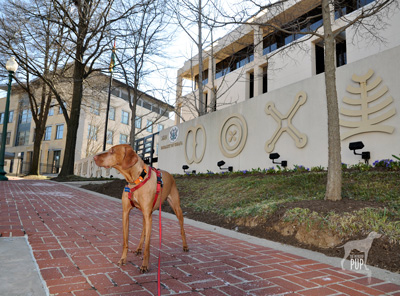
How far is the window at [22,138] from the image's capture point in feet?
149

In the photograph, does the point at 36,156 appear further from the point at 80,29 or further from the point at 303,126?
the point at 303,126

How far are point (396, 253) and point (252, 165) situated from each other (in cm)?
707

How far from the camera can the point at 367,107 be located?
7109 millimetres

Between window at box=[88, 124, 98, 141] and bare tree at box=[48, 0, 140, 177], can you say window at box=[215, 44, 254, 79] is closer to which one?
bare tree at box=[48, 0, 140, 177]

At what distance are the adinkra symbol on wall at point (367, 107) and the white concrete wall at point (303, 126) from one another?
0.06 metres

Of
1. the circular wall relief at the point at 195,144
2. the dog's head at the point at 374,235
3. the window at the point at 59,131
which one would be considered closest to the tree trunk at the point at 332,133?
the dog's head at the point at 374,235

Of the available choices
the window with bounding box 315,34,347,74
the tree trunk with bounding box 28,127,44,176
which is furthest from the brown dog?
the tree trunk with bounding box 28,127,44,176

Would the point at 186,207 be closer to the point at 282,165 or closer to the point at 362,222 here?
the point at 282,165

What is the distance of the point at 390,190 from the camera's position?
5.08 metres

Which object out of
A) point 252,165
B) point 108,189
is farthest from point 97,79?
point 252,165

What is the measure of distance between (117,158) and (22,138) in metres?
52.0

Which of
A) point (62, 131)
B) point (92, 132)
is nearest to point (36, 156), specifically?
point (92, 132)

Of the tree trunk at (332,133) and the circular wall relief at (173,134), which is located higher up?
the circular wall relief at (173,134)

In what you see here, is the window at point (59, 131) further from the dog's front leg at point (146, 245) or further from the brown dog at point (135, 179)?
the dog's front leg at point (146, 245)
